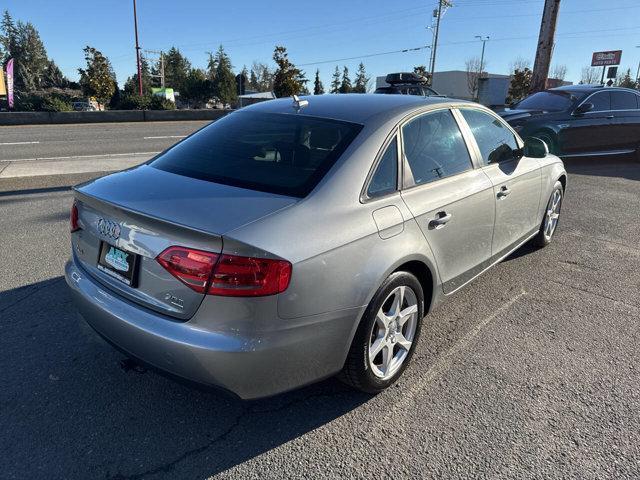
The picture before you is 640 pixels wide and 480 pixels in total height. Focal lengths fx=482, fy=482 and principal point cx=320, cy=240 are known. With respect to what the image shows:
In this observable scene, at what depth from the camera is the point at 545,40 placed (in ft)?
47.7

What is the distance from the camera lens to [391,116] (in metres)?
2.87

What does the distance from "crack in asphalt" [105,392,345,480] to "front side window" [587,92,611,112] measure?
10.1 meters

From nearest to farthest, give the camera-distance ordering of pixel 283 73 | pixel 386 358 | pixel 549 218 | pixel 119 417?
pixel 119 417 → pixel 386 358 → pixel 549 218 → pixel 283 73

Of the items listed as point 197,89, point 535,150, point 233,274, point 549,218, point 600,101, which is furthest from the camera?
point 197,89

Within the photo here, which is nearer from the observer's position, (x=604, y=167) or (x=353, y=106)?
(x=353, y=106)

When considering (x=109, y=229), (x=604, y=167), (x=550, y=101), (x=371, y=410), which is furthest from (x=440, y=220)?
(x=604, y=167)

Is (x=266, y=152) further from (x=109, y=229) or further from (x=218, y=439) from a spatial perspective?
(x=218, y=439)

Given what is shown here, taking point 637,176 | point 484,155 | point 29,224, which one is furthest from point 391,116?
point 637,176

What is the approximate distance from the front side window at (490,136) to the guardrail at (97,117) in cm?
2068

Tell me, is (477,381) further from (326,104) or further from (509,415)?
(326,104)

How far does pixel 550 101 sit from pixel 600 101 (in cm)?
105

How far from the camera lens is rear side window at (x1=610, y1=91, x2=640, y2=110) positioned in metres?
10.5

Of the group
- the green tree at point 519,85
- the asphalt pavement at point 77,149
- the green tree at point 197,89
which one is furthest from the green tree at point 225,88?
the asphalt pavement at point 77,149

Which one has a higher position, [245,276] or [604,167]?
[245,276]
